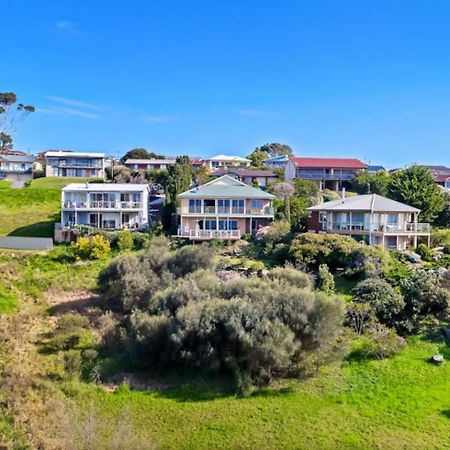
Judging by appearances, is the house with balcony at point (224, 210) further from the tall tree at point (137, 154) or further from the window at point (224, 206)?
the tall tree at point (137, 154)

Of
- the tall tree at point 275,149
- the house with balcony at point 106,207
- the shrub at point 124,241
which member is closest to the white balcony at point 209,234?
the shrub at point 124,241

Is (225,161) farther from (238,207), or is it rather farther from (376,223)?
(376,223)

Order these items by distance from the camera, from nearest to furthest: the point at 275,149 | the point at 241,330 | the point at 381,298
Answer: the point at 241,330 → the point at 381,298 → the point at 275,149

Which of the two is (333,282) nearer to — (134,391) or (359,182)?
(134,391)

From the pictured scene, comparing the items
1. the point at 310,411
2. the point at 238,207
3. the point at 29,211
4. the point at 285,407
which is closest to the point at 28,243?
the point at 29,211

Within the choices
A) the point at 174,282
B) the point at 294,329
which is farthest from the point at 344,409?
the point at 174,282

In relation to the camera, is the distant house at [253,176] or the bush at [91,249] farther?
the distant house at [253,176]

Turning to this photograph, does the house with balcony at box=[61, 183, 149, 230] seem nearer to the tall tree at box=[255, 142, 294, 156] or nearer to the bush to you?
the bush
